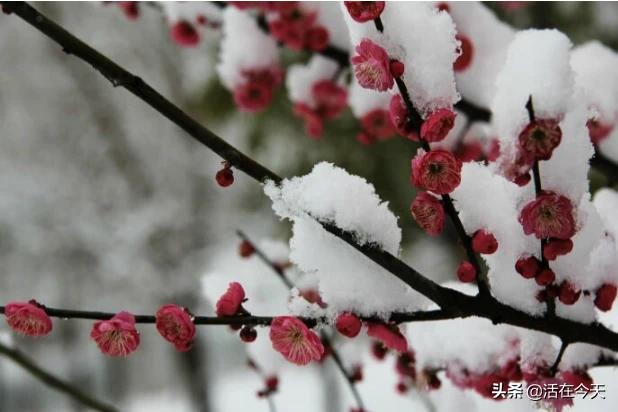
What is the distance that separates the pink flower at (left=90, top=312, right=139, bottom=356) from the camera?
557 millimetres

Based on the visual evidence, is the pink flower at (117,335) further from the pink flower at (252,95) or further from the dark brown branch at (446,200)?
the pink flower at (252,95)

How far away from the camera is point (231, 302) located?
1.97 feet

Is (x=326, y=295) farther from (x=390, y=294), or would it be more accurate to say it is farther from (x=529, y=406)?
(x=529, y=406)

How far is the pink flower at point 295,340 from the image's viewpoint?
562 mm

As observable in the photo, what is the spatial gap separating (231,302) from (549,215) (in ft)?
0.96

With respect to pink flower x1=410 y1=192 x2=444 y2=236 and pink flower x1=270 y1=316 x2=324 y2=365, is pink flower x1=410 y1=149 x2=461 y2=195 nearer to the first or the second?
pink flower x1=410 y1=192 x2=444 y2=236

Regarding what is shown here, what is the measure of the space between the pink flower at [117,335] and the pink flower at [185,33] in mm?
1055

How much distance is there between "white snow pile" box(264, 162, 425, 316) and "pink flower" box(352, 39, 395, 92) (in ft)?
0.34

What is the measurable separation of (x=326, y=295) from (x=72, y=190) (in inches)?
250

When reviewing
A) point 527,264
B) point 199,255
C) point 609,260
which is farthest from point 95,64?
point 199,255

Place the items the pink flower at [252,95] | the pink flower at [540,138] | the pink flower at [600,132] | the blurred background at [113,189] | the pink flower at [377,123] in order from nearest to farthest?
the pink flower at [540,138] < the pink flower at [600,132] < the pink flower at [377,123] < the pink flower at [252,95] < the blurred background at [113,189]

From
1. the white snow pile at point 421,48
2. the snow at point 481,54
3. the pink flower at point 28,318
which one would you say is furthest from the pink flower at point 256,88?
the pink flower at point 28,318

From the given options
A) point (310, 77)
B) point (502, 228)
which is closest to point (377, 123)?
point (310, 77)

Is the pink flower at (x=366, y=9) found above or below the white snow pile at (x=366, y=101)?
below
